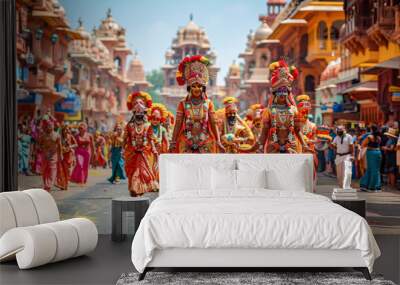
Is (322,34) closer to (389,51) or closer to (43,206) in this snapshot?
(389,51)

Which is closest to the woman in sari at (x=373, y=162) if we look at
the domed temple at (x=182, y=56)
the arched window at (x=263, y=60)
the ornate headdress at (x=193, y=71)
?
the arched window at (x=263, y=60)

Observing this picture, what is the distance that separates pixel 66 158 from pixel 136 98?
118cm

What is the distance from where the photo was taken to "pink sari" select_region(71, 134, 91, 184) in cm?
866

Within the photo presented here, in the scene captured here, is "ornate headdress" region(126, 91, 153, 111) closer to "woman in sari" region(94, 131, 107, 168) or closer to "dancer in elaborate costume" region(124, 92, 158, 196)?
"dancer in elaborate costume" region(124, 92, 158, 196)

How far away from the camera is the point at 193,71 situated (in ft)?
26.0

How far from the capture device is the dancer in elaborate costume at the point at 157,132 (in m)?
8.30

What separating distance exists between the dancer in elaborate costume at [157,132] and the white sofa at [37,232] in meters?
2.02

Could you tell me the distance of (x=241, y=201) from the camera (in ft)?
18.6

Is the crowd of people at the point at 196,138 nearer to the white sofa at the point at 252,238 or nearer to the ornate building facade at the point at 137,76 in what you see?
the ornate building facade at the point at 137,76

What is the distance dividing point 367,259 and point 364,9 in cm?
371

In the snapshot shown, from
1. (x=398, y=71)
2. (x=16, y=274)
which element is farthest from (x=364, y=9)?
(x=16, y=274)

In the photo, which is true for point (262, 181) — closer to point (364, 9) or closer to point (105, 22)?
point (364, 9)

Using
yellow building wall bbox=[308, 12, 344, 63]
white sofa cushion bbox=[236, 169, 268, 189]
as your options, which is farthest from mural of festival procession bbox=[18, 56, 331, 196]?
white sofa cushion bbox=[236, 169, 268, 189]

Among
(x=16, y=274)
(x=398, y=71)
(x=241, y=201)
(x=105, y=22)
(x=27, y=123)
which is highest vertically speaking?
(x=105, y=22)
